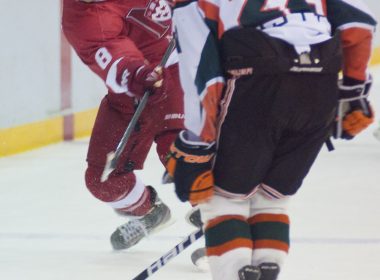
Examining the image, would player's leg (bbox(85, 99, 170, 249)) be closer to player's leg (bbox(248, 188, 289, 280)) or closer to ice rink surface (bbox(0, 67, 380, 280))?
ice rink surface (bbox(0, 67, 380, 280))

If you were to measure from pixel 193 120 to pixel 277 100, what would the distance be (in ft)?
0.58

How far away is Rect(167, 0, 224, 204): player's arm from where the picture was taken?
242 centimetres

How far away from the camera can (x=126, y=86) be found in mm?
3289

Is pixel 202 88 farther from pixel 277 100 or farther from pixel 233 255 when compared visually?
pixel 233 255

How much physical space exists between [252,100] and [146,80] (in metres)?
0.83

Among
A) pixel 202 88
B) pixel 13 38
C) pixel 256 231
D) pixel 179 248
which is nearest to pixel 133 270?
pixel 179 248

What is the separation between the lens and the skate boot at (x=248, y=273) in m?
2.47

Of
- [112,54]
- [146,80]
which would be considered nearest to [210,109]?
[146,80]

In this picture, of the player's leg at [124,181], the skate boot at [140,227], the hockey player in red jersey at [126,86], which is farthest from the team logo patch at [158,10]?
the skate boot at [140,227]

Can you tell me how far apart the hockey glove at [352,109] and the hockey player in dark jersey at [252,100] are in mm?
20

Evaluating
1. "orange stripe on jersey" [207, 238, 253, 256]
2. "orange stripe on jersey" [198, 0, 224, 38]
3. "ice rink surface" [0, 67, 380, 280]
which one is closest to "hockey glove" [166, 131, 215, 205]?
"orange stripe on jersey" [207, 238, 253, 256]

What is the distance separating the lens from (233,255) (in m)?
2.50

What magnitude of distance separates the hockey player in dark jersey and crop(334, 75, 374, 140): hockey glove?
20 millimetres

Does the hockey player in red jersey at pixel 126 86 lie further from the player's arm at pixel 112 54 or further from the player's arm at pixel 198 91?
the player's arm at pixel 198 91
